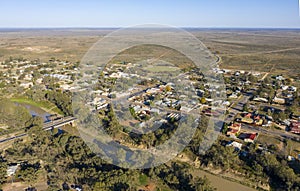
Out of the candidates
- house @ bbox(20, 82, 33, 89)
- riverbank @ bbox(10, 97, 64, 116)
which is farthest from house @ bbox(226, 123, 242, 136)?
house @ bbox(20, 82, 33, 89)

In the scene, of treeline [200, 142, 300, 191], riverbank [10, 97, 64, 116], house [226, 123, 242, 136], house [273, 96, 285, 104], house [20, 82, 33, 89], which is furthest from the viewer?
house [20, 82, 33, 89]

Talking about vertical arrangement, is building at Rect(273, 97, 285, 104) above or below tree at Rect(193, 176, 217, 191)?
above

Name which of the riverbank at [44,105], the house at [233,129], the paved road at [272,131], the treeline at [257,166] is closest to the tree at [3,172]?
the riverbank at [44,105]

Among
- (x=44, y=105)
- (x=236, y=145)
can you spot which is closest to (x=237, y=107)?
(x=236, y=145)

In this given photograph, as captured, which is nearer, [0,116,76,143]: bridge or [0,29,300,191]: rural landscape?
[0,29,300,191]: rural landscape

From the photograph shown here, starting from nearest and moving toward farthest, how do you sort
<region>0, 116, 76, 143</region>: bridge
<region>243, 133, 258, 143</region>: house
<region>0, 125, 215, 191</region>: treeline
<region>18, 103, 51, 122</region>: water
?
<region>0, 125, 215, 191</region>: treeline
<region>243, 133, 258, 143</region>: house
<region>0, 116, 76, 143</region>: bridge
<region>18, 103, 51, 122</region>: water

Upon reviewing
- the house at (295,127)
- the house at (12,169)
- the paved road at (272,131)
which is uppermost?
the house at (295,127)

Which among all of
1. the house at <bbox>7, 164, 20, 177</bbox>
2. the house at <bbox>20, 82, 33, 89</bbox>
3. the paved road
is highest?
the house at <bbox>20, 82, 33, 89</bbox>

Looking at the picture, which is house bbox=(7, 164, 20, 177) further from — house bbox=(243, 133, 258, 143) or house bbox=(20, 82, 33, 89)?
house bbox=(20, 82, 33, 89)

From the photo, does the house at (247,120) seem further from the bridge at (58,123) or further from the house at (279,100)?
the bridge at (58,123)

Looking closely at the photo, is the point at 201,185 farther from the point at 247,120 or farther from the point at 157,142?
the point at 247,120

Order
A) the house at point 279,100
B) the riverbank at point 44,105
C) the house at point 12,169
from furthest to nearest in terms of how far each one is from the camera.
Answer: the house at point 279,100 < the riverbank at point 44,105 < the house at point 12,169

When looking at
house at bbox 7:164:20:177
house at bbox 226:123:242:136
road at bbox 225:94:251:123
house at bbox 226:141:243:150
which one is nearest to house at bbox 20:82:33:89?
house at bbox 7:164:20:177
